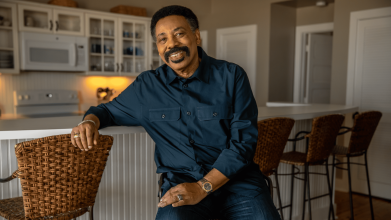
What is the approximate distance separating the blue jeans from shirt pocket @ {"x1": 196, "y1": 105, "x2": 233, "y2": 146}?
22cm

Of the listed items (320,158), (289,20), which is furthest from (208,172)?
(289,20)

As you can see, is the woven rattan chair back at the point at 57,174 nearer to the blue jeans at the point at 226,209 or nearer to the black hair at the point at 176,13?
the blue jeans at the point at 226,209

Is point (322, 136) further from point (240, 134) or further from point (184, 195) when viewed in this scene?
point (184, 195)

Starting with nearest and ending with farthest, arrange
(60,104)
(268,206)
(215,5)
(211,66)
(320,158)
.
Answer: (268,206), (211,66), (320,158), (60,104), (215,5)

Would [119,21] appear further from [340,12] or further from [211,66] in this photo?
[211,66]

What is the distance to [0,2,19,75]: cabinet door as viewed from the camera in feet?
13.1

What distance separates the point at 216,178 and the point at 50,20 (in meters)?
3.72

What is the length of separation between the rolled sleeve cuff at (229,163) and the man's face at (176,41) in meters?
0.42

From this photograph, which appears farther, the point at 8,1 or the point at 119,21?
the point at 119,21

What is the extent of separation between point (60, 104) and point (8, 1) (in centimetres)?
137

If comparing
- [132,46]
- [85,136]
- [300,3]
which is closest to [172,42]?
[85,136]

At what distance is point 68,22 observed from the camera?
14.7 ft

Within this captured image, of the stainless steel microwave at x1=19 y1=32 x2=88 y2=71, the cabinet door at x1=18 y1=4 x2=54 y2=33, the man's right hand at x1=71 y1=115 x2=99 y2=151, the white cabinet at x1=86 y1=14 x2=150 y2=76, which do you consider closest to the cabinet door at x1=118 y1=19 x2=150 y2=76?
the white cabinet at x1=86 y1=14 x2=150 y2=76

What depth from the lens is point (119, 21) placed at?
4840 millimetres
